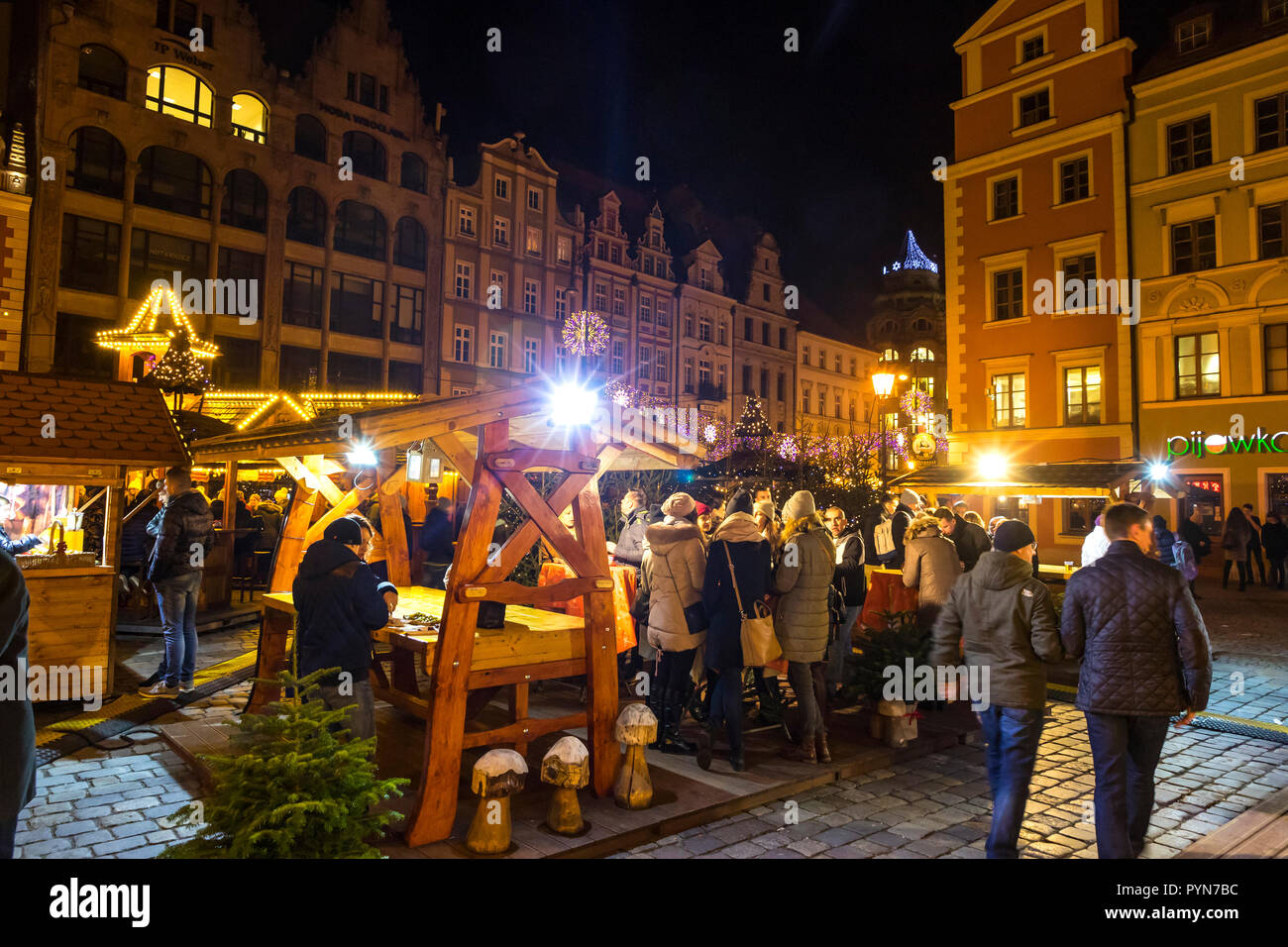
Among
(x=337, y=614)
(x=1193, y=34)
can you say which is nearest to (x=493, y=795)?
(x=337, y=614)

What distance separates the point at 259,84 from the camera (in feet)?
98.1

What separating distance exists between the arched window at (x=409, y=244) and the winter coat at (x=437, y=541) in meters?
26.9

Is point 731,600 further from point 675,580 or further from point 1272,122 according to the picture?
point 1272,122

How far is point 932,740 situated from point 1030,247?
22.1 metres

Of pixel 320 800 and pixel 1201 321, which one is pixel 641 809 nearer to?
pixel 320 800

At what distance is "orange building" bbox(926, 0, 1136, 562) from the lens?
2300cm

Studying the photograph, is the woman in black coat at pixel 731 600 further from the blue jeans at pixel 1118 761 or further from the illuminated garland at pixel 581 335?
the illuminated garland at pixel 581 335

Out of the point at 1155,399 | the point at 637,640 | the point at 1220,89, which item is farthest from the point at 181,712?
the point at 1220,89

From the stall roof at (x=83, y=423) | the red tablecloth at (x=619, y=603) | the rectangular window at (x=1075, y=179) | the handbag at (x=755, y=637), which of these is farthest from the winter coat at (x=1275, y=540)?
the stall roof at (x=83, y=423)

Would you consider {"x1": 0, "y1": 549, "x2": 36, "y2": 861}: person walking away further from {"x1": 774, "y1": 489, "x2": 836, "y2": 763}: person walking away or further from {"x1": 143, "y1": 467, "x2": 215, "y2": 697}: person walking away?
{"x1": 143, "y1": 467, "x2": 215, "y2": 697}: person walking away

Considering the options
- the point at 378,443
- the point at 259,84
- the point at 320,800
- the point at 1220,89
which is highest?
the point at 259,84

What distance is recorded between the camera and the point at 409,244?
Result: 34.8 metres

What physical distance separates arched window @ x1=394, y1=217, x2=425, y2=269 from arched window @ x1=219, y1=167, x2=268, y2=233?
5604 millimetres
